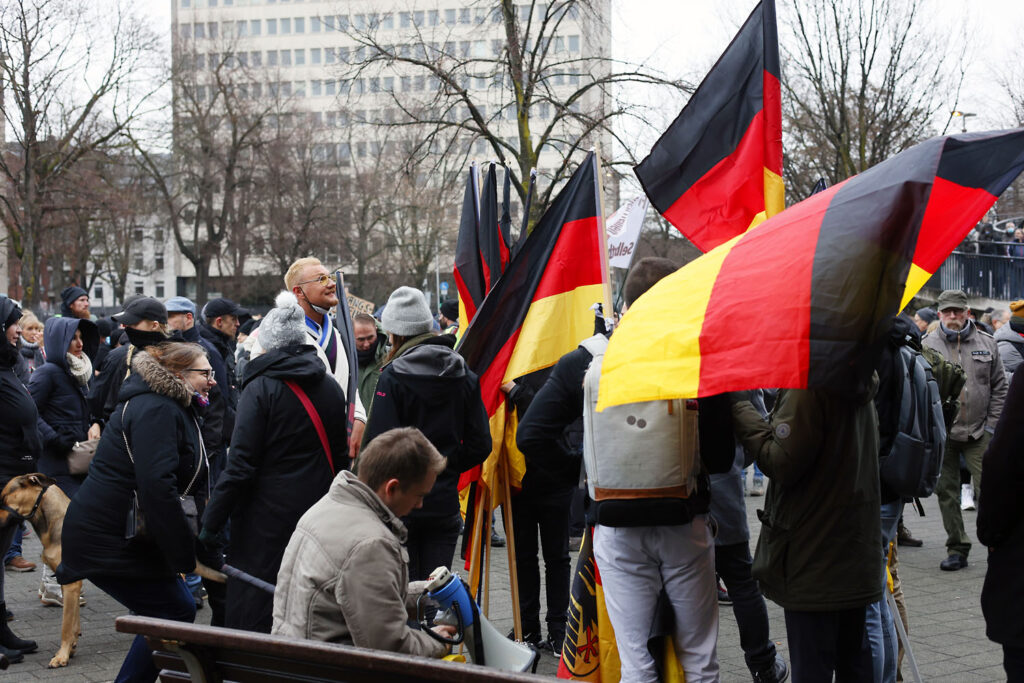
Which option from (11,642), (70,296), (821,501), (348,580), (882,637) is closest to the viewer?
(348,580)

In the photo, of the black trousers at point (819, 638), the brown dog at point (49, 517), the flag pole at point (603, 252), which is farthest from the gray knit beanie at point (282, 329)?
the black trousers at point (819, 638)

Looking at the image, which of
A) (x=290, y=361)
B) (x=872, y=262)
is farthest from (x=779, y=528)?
(x=290, y=361)

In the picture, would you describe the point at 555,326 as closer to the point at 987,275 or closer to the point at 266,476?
the point at 266,476

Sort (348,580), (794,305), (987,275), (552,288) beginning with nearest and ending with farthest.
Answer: (794,305) < (348,580) < (552,288) < (987,275)

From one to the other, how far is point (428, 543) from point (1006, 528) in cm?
294

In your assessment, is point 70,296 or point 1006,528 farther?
point 70,296

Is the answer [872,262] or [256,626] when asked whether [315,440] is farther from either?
[872,262]

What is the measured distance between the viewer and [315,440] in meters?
5.11

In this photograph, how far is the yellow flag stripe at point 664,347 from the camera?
2814 mm

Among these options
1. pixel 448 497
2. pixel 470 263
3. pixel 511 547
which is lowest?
pixel 511 547

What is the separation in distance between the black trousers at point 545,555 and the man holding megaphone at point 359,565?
9.41 ft

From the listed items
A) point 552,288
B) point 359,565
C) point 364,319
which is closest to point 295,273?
point 552,288

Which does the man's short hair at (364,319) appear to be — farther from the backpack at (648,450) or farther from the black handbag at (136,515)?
the backpack at (648,450)

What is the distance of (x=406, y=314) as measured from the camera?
5.79 metres
